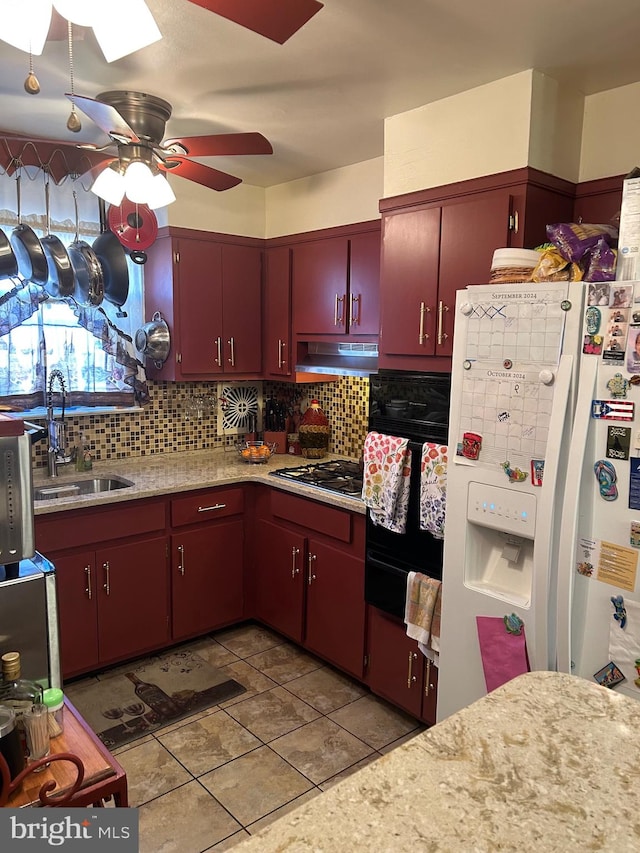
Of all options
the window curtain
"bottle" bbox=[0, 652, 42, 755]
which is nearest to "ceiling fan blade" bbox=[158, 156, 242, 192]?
the window curtain

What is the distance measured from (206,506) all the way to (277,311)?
1194 millimetres

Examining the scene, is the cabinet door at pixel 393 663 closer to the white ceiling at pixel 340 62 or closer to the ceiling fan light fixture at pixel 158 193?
the ceiling fan light fixture at pixel 158 193

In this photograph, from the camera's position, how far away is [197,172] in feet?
8.27

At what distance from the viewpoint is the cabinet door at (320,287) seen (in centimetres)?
327

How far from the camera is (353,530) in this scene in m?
2.89

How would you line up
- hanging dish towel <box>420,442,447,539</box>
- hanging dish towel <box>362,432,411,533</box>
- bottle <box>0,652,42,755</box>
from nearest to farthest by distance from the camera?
bottle <box>0,652,42,755</box>
hanging dish towel <box>420,442,447,539</box>
hanging dish towel <box>362,432,411,533</box>

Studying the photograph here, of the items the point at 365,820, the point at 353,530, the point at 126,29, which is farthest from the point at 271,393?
the point at 365,820

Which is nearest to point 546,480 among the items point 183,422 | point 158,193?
point 158,193

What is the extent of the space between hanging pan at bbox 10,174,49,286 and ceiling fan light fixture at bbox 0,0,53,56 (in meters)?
1.72

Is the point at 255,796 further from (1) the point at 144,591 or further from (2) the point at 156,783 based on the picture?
(1) the point at 144,591

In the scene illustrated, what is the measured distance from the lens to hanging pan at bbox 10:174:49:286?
9.64 feet

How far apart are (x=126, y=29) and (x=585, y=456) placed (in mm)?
1522

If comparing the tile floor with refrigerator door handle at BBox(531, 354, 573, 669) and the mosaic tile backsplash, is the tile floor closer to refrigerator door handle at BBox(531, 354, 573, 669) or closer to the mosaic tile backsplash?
refrigerator door handle at BBox(531, 354, 573, 669)

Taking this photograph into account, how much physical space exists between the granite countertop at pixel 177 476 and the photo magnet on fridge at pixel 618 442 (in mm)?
1241
